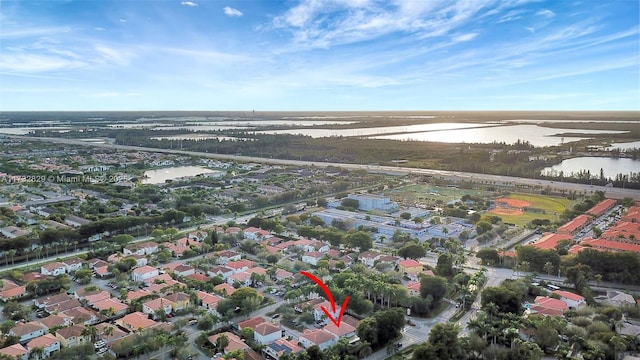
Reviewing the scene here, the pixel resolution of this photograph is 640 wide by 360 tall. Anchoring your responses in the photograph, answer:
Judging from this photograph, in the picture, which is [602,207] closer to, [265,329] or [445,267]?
[445,267]

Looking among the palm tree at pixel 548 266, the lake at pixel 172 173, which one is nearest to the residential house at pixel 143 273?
the palm tree at pixel 548 266

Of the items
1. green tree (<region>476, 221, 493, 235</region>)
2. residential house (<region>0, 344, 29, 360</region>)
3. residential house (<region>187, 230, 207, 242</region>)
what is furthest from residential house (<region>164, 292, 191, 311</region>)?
green tree (<region>476, 221, 493, 235</region>)

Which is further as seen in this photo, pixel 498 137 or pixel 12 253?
pixel 498 137

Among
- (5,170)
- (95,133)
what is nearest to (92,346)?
(5,170)

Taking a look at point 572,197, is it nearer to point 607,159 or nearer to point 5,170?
point 607,159

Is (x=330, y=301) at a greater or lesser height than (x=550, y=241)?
lesser

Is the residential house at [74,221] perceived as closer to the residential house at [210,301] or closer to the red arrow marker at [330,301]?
the residential house at [210,301]

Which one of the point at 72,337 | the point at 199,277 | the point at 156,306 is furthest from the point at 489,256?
the point at 72,337
